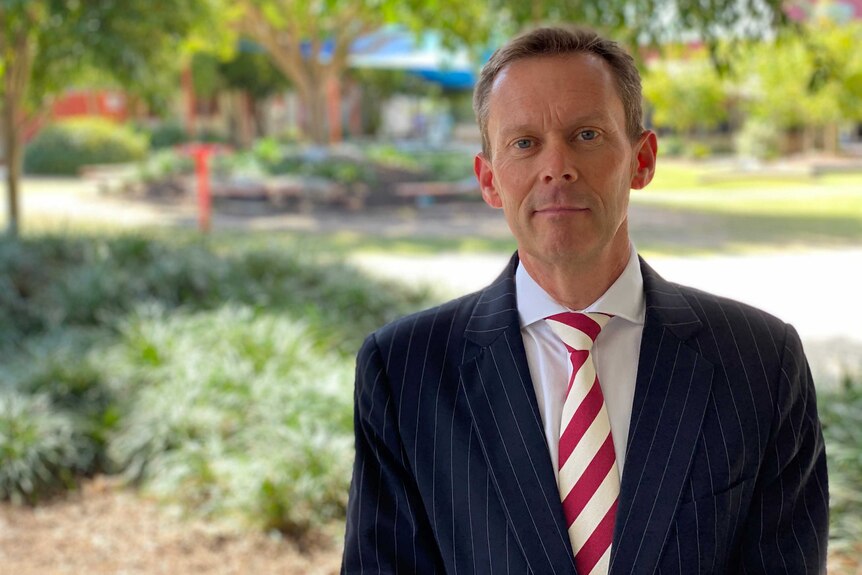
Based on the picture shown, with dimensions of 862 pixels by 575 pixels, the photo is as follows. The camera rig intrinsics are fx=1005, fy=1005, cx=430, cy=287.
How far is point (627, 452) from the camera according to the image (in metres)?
1.76

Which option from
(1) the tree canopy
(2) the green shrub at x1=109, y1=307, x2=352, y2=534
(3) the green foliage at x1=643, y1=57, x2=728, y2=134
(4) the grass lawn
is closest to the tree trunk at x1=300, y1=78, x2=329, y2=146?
(4) the grass lawn

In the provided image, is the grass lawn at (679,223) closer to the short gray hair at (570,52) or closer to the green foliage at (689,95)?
the green foliage at (689,95)

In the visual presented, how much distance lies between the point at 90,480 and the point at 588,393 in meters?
4.74

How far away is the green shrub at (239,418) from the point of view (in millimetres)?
5016


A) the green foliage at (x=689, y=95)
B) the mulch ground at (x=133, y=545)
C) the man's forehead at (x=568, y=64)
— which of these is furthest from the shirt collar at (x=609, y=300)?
the green foliage at (x=689, y=95)

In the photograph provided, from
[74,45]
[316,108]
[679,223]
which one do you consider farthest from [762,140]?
[74,45]

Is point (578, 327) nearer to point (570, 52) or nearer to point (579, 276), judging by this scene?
point (579, 276)

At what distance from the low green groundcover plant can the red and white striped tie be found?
3.34 meters

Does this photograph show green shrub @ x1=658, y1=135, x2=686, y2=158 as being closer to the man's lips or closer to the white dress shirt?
the white dress shirt

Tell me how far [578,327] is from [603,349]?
76mm

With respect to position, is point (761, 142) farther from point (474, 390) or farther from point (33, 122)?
point (474, 390)

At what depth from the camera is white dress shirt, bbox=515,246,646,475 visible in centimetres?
185

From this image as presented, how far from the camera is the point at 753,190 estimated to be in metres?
25.4

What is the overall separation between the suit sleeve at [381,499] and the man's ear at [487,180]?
0.37 metres
